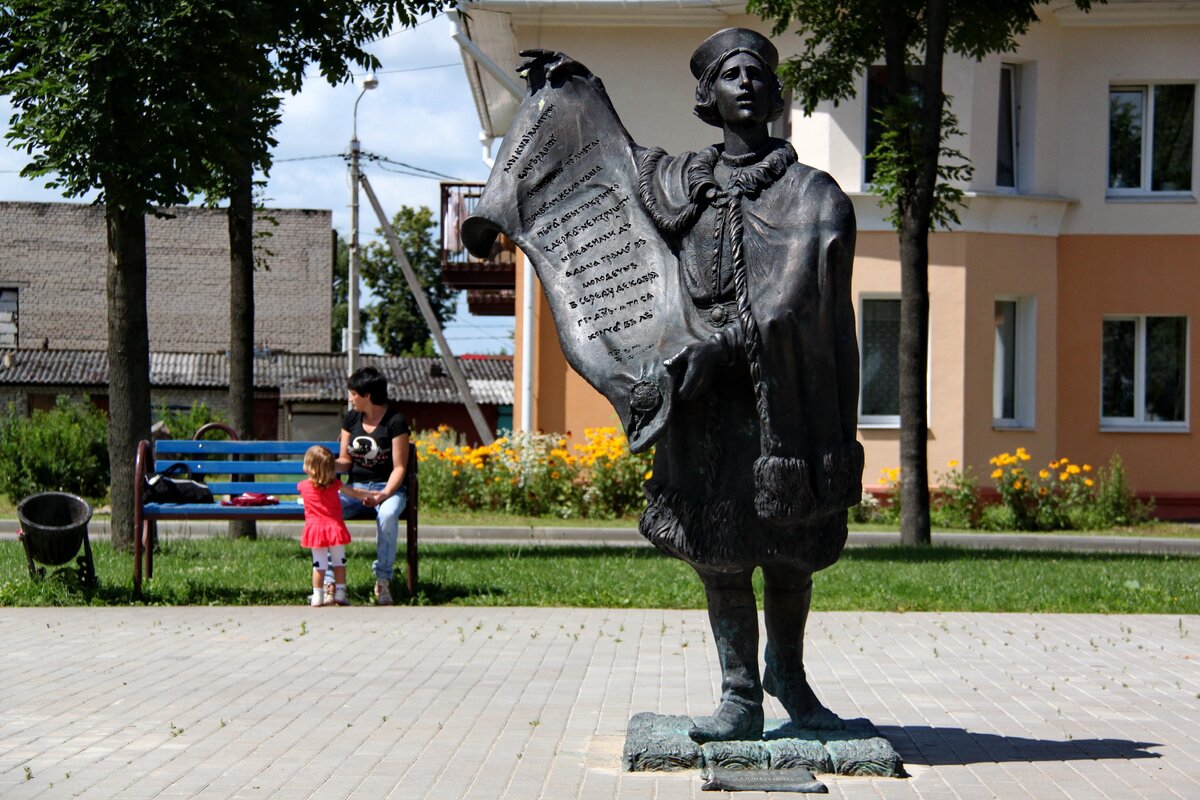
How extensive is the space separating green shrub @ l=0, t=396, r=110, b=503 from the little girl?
13704mm

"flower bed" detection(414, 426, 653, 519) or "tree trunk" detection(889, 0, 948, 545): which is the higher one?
"tree trunk" detection(889, 0, 948, 545)

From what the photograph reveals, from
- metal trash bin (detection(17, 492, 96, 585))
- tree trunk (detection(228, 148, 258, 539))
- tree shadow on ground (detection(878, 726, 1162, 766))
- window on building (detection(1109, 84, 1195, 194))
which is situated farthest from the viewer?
window on building (detection(1109, 84, 1195, 194))

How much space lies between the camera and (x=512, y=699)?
728cm

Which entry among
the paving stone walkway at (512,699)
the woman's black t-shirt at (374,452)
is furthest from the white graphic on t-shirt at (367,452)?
the paving stone walkway at (512,699)

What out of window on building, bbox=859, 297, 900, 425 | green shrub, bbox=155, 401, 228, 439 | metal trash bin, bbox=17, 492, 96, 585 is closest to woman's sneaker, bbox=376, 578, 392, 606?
metal trash bin, bbox=17, 492, 96, 585

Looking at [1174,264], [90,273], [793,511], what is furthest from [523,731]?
[90,273]

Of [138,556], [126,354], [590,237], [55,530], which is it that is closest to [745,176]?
[590,237]

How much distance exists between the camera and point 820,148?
76.0ft

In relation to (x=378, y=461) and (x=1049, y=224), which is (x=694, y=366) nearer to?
A: (x=378, y=461)

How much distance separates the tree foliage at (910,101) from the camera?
52.2 feet

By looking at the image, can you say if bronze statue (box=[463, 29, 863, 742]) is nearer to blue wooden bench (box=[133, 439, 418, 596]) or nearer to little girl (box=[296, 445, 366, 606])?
little girl (box=[296, 445, 366, 606])

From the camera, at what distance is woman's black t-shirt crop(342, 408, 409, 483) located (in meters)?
11.4

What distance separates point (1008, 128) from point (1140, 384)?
452 cm

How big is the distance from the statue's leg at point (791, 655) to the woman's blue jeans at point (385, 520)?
544 centimetres
